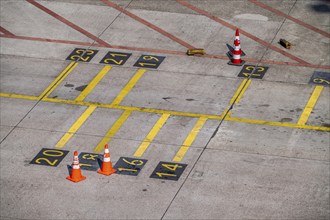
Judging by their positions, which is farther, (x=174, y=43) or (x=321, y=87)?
(x=174, y=43)

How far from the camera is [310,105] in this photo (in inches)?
999

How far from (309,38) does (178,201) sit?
9.38m

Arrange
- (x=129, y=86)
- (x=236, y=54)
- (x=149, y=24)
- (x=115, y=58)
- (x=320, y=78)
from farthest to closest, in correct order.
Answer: (x=149, y=24) → (x=115, y=58) → (x=236, y=54) → (x=320, y=78) → (x=129, y=86)

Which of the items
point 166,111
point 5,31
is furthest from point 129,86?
point 5,31

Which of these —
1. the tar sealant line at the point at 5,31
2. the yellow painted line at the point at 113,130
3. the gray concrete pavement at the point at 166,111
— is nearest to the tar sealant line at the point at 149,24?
the gray concrete pavement at the point at 166,111

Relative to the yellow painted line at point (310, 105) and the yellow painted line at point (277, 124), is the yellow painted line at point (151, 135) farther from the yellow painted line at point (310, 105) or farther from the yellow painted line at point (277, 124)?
the yellow painted line at point (310, 105)

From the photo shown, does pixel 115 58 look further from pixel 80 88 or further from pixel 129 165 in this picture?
pixel 129 165

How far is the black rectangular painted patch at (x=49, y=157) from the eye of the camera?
23.1 metres

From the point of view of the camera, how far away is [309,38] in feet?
94.8

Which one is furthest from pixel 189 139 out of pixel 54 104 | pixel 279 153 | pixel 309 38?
pixel 309 38

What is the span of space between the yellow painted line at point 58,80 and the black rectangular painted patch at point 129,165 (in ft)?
13.6

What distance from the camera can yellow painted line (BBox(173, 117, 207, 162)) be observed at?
2319 centimetres

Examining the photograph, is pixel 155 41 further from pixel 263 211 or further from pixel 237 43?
pixel 263 211

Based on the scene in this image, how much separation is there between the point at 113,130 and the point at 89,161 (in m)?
1.55
